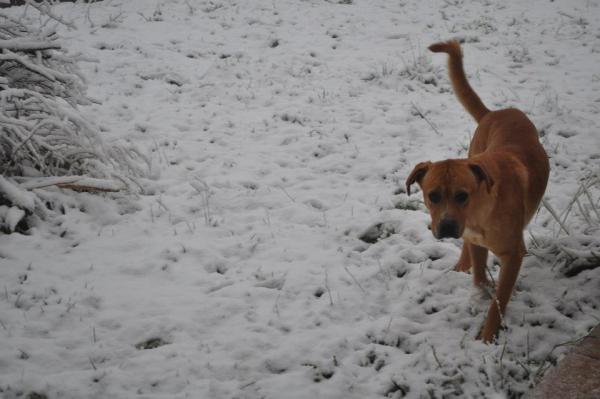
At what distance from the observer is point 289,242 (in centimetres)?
417

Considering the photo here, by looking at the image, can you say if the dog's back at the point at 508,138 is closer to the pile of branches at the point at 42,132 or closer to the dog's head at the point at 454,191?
the dog's head at the point at 454,191

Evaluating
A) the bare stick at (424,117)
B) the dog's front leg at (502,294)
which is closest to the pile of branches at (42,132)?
the dog's front leg at (502,294)

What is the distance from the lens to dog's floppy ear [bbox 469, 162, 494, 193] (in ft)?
9.29

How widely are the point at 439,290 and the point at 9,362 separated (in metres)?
3.11

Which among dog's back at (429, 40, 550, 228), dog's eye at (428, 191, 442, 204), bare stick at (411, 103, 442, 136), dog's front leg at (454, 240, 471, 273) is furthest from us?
bare stick at (411, 103, 442, 136)

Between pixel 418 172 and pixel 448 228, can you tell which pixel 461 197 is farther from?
pixel 418 172

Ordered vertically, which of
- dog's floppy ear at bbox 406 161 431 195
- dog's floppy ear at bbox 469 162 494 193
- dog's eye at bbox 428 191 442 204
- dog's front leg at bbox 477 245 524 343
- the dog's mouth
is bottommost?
dog's front leg at bbox 477 245 524 343

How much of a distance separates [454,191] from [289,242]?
5.87 feet

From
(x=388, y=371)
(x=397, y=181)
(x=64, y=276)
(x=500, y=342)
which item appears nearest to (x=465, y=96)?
(x=397, y=181)

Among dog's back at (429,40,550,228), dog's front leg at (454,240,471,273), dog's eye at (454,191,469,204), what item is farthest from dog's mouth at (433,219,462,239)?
dog's front leg at (454,240,471,273)

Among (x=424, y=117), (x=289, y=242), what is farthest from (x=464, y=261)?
(x=424, y=117)

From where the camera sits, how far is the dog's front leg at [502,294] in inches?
116

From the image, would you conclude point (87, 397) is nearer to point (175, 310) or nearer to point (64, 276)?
point (175, 310)

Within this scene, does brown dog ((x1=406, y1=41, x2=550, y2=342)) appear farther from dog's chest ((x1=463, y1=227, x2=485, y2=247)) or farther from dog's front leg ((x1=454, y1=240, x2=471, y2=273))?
dog's front leg ((x1=454, y1=240, x2=471, y2=273))
